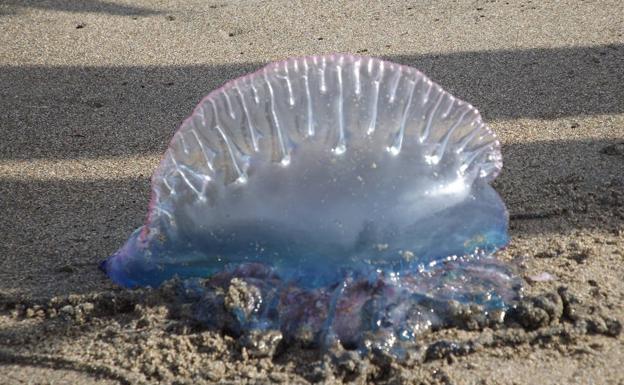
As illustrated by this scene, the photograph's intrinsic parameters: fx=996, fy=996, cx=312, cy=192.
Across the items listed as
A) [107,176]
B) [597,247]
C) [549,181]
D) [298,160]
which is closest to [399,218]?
[298,160]

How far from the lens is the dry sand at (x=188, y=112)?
2.22m

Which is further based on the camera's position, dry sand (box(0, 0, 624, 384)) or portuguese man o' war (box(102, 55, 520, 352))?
portuguese man o' war (box(102, 55, 520, 352))

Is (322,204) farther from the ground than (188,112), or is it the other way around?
(322,204)

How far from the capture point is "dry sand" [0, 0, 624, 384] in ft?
7.29

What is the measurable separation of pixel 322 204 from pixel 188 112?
60.1 inches

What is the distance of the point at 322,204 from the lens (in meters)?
2.33

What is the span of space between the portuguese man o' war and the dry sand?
113mm

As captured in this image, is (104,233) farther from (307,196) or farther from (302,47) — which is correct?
(302,47)

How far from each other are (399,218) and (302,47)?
2021 mm

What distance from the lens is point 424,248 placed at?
2.41 metres

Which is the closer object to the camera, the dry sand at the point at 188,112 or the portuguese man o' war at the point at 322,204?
the dry sand at the point at 188,112

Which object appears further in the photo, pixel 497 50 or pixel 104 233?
pixel 497 50

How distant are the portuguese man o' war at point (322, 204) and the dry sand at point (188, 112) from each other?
0.11 metres

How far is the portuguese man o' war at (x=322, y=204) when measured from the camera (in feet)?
7.64
